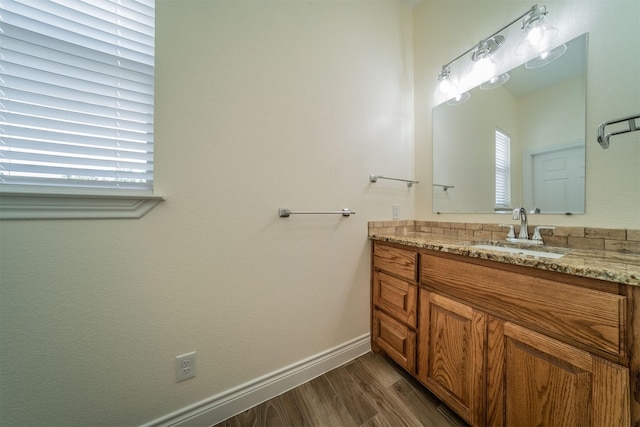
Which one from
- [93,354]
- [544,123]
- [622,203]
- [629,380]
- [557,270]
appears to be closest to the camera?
[629,380]

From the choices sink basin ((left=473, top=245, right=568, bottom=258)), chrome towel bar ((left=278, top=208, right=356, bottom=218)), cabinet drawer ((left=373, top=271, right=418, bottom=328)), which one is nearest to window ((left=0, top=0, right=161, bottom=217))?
chrome towel bar ((left=278, top=208, right=356, bottom=218))

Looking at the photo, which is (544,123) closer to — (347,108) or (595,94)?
(595,94)

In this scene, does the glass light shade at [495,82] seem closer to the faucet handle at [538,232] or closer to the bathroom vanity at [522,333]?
the faucet handle at [538,232]

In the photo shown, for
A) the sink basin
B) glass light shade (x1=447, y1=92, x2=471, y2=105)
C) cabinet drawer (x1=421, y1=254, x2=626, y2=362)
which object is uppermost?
glass light shade (x1=447, y1=92, x2=471, y2=105)

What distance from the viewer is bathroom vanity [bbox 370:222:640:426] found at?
0.58 m

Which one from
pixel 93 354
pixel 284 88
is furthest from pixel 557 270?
pixel 93 354

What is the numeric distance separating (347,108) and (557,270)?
1281mm

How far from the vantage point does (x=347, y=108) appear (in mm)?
1393

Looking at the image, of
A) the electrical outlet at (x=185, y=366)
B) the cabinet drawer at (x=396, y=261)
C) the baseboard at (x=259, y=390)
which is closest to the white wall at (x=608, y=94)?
the cabinet drawer at (x=396, y=261)

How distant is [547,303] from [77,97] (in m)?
1.80

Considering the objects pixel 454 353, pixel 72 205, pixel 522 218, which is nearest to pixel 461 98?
pixel 522 218

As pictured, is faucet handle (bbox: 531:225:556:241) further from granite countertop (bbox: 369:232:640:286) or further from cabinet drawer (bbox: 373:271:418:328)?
cabinet drawer (bbox: 373:271:418:328)

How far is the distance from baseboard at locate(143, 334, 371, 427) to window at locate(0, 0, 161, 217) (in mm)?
980

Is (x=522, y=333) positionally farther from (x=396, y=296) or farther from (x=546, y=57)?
(x=546, y=57)
